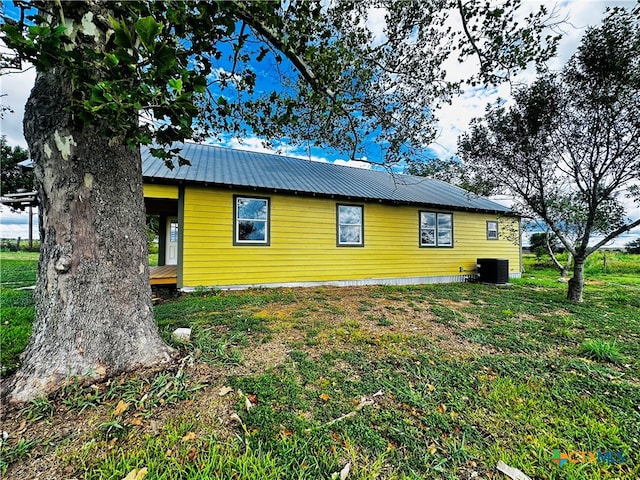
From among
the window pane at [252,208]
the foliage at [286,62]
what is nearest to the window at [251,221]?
the window pane at [252,208]

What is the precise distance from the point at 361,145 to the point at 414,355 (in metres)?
3.96

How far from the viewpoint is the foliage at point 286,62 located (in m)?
1.65

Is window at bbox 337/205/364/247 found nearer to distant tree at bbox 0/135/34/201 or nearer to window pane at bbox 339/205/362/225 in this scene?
window pane at bbox 339/205/362/225

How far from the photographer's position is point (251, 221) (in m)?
7.49

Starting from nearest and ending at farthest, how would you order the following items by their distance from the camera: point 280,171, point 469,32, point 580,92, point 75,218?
point 75,218 → point 469,32 → point 580,92 → point 280,171

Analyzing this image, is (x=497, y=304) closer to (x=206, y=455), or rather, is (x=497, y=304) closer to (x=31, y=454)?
(x=206, y=455)

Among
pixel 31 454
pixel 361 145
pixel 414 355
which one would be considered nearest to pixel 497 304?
pixel 414 355

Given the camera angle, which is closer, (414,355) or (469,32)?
(414,355)

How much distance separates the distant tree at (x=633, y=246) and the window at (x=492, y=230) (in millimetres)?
17594

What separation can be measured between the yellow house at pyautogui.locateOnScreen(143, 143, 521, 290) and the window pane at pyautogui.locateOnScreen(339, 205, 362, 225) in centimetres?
3

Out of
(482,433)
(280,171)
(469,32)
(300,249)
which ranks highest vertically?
(469,32)

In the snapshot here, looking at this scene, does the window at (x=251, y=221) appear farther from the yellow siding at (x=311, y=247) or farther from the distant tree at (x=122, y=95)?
the distant tree at (x=122, y=95)

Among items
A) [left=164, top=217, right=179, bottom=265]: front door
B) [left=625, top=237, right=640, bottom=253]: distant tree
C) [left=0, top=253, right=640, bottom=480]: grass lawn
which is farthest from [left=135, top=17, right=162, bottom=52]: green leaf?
[left=625, top=237, right=640, bottom=253]: distant tree

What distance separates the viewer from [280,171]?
929cm
